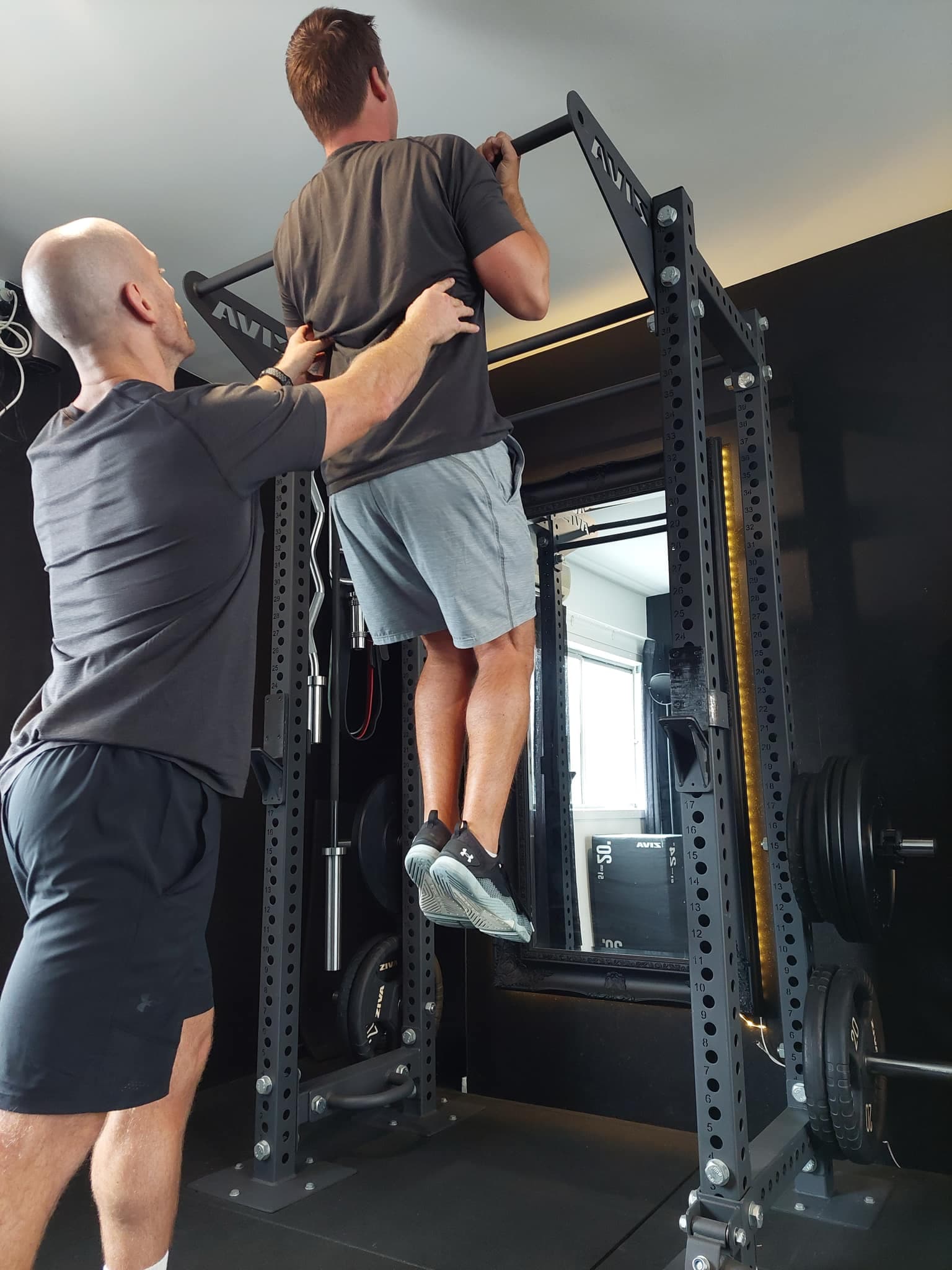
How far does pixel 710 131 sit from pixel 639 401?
0.96m

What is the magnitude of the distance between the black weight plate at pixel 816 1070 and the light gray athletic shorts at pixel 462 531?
1.15m

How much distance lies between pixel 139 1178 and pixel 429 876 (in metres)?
0.72

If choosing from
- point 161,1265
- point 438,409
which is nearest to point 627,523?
point 438,409

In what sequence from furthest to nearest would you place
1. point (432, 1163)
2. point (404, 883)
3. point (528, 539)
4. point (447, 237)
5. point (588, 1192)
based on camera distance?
point (404, 883), point (432, 1163), point (588, 1192), point (528, 539), point (447, 237)

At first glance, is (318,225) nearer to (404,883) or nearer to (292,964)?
(292,964)

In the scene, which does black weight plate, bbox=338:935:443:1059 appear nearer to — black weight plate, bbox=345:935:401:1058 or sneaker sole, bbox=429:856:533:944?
black weight plate, bbox=345:935:401:1058

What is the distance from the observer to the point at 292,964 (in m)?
2.53

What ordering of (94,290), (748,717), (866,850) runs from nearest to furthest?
(94,290)
(866,850)
(748,717)

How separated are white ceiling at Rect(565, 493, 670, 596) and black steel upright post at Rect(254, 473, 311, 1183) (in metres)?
1.12

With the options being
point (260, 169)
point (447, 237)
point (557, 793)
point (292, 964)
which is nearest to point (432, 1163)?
point (292, 964)

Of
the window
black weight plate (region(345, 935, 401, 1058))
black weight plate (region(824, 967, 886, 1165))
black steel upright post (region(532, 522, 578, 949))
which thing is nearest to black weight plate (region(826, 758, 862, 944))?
black weight plate (region(824, 967, 886, 1165))

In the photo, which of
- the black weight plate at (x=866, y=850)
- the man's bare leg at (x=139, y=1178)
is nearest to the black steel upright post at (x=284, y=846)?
the man's bare leg at (x=139, y=1178)

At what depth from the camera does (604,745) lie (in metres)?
3.22

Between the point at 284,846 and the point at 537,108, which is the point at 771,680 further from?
the point at 537,108
